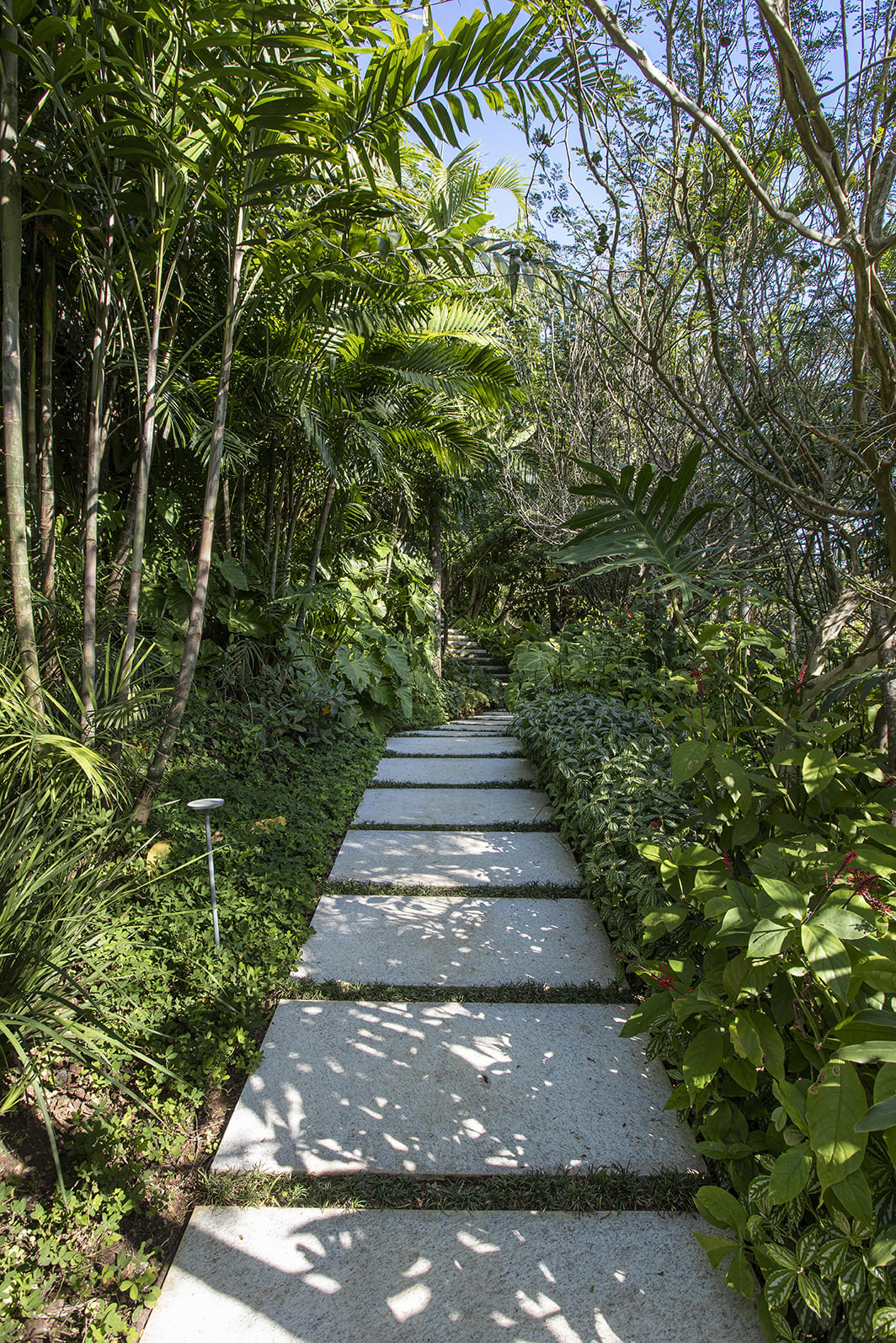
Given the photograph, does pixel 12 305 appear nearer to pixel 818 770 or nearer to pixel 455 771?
pixel 818 770

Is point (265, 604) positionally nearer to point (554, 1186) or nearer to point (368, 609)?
point (368, 609)

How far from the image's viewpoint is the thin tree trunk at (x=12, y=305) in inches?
76.8

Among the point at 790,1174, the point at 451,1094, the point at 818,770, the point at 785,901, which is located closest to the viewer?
the point at 790,1174

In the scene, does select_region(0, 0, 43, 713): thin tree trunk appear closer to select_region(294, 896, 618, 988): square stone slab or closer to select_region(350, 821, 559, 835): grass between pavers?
select_region(294, 896, 618, 988): square stone slab

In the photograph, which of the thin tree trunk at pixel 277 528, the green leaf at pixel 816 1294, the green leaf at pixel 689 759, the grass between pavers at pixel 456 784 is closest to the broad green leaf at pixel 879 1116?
the green leaf at pixel 816 1294

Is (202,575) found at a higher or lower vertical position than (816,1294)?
higher

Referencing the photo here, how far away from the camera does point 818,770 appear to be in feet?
5.05

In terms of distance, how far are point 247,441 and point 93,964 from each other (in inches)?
128

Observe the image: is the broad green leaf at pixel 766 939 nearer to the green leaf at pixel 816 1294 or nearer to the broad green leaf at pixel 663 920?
the broad green leaf at pixel 663 920

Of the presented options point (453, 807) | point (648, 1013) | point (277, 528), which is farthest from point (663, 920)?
point (277, 528)

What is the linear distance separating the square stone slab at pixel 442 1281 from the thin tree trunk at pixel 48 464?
195 cm

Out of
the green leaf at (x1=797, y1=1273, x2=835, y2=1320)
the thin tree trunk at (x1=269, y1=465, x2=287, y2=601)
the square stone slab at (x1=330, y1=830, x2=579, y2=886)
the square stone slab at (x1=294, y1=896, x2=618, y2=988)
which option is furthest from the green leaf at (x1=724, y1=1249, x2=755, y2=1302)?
the thin tree trunk at (x1=269, y1=465, x2=287, y2=601)

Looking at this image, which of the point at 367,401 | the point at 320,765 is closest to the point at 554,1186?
the point at 320,765

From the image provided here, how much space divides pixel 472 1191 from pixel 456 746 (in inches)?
153
